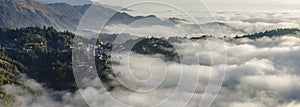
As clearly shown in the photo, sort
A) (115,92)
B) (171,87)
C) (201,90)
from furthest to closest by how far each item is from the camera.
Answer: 1. (201,90)
2. (115,92)
3. (171,87)

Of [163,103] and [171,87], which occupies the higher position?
[171,87]

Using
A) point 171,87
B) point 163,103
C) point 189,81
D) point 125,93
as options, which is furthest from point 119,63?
point 189,81

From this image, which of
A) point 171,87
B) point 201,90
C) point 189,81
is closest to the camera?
point 189,81

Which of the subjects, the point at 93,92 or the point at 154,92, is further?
the point at 93,92

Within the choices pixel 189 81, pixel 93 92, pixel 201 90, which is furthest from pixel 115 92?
pixel 189 81

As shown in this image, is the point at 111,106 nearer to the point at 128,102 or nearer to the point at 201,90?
the point at 128,102

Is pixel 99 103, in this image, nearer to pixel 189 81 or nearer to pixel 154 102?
pixel 154 102

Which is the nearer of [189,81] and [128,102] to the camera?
[189,81]

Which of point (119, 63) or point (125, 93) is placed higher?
point (119, 63)

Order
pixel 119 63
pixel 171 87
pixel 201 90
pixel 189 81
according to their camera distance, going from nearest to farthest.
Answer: pixel 189 81, pixel 171 87, pixel 119 63, pixel 201 90
